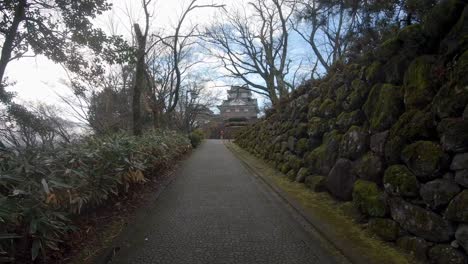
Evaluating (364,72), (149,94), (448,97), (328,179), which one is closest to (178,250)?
(328,179)

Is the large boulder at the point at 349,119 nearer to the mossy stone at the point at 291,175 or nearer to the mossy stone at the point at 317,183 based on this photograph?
the mossy stone at the point at 317,183

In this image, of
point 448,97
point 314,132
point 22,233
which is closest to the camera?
point 22,233

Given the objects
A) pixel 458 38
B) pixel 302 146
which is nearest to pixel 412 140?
pixel 458 38

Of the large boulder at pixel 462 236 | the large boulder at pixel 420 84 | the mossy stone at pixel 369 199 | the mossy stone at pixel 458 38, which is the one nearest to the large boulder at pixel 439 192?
the large boulder at pixel 462 236

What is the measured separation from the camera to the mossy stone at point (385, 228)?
9.84ft

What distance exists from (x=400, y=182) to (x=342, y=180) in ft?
4.68

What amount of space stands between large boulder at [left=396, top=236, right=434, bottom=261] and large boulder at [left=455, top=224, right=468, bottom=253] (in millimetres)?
286

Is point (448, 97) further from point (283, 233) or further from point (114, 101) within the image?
point (114, 101)

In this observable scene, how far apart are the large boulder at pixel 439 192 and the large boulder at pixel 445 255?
351 millimetres

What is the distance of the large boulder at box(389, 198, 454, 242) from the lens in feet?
8.04

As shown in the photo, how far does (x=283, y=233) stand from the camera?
12.2 ft

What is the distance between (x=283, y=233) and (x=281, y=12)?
16.8m

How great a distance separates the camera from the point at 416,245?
2682mm

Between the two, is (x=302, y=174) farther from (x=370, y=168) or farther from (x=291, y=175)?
(x=370, y=168)
